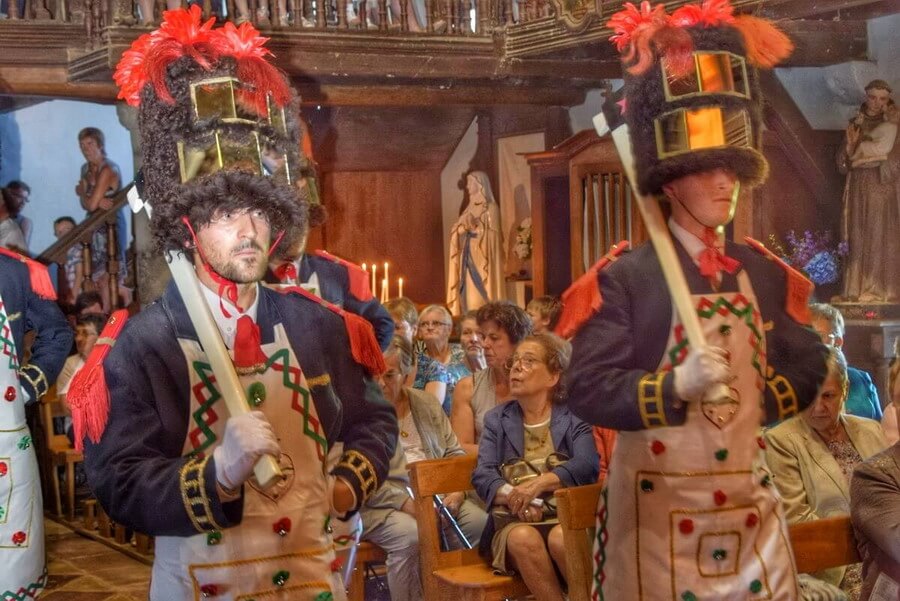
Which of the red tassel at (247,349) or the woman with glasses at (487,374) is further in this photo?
the woman with glasses at (487,374)

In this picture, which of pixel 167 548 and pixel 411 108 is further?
pixel 411 108

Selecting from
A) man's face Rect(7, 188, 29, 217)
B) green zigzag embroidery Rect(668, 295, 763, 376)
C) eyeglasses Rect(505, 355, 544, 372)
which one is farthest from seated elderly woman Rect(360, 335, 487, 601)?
man's face Rect(7, 188, 29, 217)

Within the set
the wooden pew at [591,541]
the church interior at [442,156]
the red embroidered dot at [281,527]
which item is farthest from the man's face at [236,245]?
the church interior at [442,156]

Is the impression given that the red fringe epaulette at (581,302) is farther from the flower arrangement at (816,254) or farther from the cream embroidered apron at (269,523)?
the flower arrangement at (816,254)

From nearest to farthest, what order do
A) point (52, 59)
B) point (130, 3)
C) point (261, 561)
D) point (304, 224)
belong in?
point (261, 561) < point (304, 224) < point (130, 3) < point (52, 59)

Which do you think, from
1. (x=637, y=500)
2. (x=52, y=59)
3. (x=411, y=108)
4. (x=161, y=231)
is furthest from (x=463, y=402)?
(x=411, y=108)

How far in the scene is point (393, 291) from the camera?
1134cm

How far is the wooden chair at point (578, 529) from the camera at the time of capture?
3639 mm

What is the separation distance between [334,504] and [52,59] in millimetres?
6768

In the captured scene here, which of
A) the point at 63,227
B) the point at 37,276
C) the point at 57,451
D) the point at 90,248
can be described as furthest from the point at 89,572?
the point at 63,227

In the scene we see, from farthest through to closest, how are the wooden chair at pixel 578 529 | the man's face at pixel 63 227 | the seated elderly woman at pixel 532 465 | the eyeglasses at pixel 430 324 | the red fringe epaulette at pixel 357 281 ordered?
1. the man's face at pixel 63 227
2. the eyeglasses at pixel 430 324
3. the red fringe epaulette at pixel 357 281
4. the seated elderly woman at pixel 532 465
5. the wooden chair at pixel 578 529

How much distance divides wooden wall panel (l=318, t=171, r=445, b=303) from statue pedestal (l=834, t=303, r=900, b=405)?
181 inches

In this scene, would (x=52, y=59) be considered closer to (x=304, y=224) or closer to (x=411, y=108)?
(x=411, y=108)

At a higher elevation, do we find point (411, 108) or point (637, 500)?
point (411, 108)
